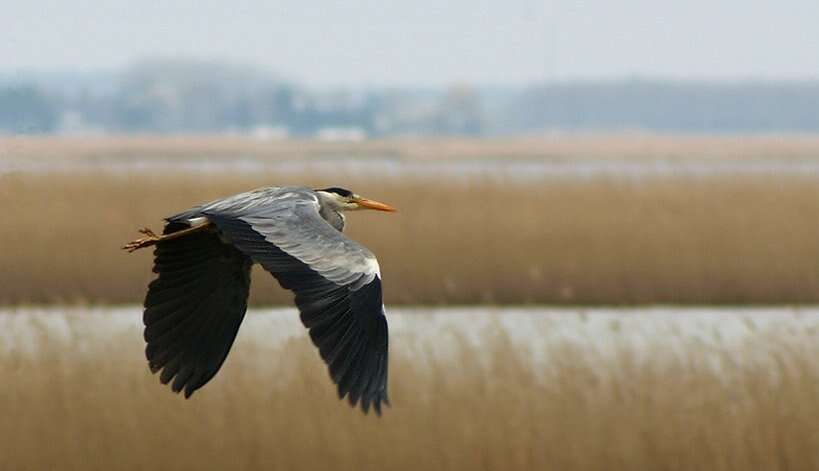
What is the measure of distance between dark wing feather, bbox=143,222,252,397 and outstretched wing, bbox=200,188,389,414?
578mm

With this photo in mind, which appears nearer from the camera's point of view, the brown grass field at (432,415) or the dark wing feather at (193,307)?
the dark wing feather at (193,307)

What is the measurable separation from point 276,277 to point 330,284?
0.75ft

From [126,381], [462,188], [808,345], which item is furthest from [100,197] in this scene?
[808,345]

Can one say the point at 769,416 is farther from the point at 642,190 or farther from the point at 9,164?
the point at 642,190

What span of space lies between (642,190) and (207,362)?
42.5 feet

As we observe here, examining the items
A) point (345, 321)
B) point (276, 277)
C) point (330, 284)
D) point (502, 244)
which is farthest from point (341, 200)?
point (502, 244)

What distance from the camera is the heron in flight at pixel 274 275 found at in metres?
5.16

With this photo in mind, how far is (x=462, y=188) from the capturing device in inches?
739

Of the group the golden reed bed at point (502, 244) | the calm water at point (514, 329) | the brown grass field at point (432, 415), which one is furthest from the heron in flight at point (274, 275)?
the golden reed bed at point (502, 244)

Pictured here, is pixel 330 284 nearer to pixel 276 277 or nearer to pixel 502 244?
pixel 276 277

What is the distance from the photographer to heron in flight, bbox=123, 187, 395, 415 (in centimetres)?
516

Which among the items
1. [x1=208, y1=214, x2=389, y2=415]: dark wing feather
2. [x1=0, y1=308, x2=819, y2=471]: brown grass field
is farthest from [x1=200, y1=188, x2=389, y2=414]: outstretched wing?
[x1=0, y1=308, x2=819, y2=471]: brown grass field

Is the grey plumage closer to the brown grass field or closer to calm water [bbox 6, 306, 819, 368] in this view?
the brown grass field

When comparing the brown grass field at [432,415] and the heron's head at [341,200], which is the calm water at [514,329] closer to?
the brown grass field at [432,415]
